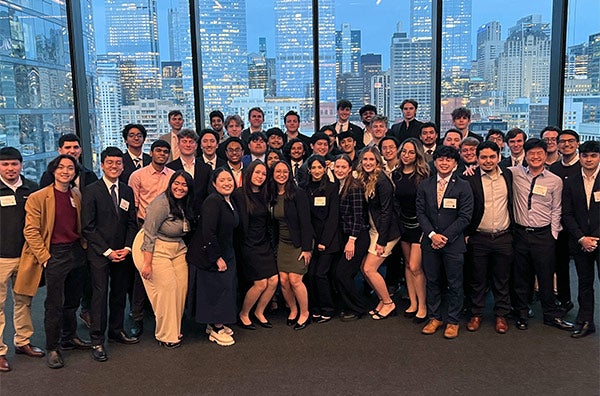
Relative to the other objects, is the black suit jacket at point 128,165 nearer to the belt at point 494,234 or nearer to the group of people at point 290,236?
the group of people at point 290,236

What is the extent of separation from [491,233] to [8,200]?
12.2 feet

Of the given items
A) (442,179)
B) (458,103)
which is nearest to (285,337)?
(442,179)

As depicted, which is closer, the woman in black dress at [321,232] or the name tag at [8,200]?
the name tag at [8,200]

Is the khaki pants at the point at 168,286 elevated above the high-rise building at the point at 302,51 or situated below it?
below

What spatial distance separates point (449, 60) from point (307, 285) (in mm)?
4438

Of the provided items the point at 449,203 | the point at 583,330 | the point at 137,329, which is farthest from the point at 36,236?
the point at 583,330

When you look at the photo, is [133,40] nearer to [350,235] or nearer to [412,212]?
[350,235]

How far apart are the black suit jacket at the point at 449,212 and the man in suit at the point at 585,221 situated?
2.67ft

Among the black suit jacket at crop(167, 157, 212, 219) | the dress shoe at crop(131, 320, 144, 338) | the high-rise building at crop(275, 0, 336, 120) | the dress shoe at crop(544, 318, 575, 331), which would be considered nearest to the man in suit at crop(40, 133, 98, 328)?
the dress shoe at crop(131, 320, 144, 338)

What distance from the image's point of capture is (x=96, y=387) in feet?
10.4

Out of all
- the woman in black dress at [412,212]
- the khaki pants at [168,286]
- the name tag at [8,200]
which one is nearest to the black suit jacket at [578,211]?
the woman in black dress at [412,212]

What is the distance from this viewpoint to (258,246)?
13.2 feet

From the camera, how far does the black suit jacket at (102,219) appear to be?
3.51m

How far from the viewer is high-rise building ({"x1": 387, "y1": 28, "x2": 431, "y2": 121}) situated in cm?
707
